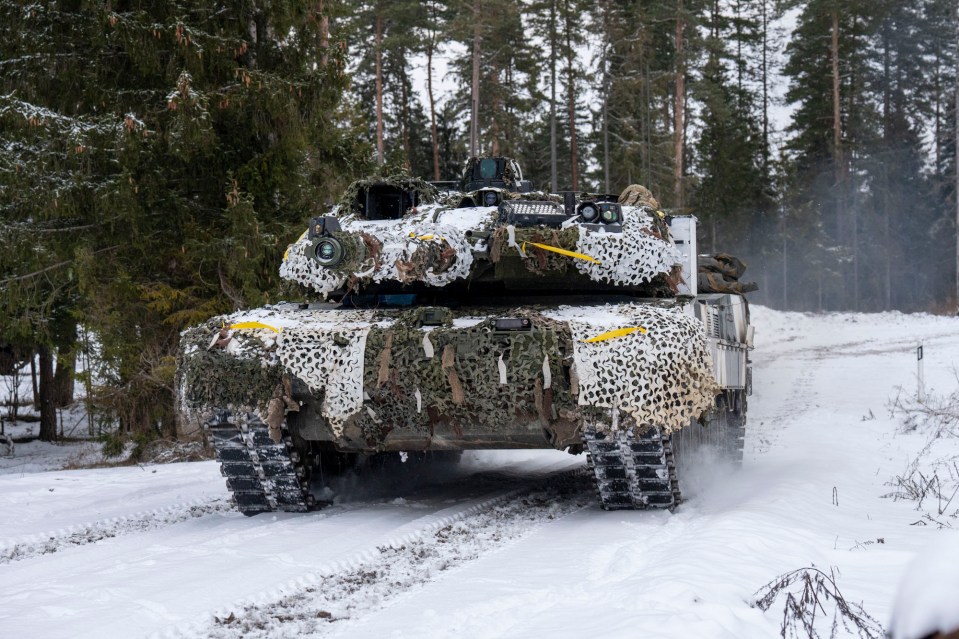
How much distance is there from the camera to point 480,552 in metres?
5.43

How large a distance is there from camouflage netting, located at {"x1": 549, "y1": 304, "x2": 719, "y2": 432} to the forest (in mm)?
3344

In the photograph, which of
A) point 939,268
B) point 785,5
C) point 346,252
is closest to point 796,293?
point 939,268

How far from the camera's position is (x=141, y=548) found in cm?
568

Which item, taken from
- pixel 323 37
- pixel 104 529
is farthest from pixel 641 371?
pixel 323 37

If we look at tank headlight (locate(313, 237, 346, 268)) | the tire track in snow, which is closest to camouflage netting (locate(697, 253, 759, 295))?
the tire track in snow

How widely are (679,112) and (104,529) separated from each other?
78.3 ft

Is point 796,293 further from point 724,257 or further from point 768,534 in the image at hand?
point 768,534

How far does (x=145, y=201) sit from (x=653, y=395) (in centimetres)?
832

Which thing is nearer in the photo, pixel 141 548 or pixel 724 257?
pixel 141 548

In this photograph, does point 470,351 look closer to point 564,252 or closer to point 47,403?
point 564,252

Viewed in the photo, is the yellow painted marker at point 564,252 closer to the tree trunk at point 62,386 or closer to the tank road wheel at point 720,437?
the tank road wheel at point 720,437

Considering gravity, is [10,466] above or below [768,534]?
below

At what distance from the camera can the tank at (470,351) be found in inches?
234

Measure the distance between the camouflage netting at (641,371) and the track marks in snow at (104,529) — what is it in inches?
116
